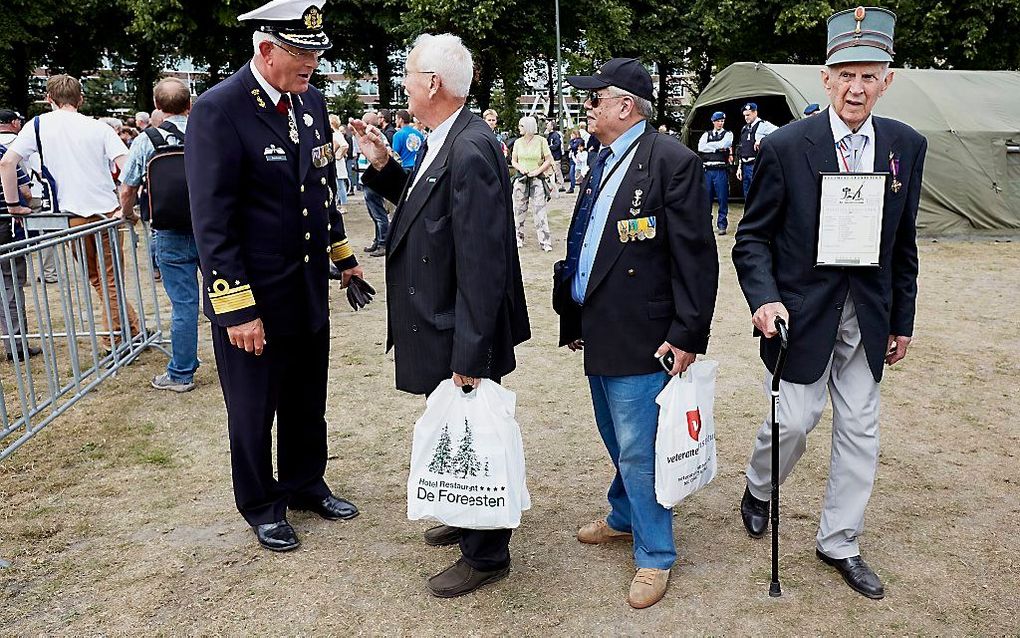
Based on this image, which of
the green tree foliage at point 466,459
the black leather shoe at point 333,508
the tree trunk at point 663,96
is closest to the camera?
the green tree foliage at point 466,459

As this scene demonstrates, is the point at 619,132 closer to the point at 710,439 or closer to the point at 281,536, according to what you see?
the point at 710,439

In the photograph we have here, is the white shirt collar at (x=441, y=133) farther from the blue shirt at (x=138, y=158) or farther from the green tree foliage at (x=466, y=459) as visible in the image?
the blue shirt at (x=138, y=158)

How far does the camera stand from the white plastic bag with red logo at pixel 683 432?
3014 millimetres

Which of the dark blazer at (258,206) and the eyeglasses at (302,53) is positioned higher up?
the eyeglasses at (302,53)

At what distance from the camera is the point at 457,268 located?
117 inches

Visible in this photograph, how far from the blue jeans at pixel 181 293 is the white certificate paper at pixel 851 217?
414 cm

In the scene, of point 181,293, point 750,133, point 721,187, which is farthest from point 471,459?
point 750,133

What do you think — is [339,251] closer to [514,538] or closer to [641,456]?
[514,538]

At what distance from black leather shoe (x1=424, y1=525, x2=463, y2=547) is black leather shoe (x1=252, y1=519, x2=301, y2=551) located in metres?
0.58

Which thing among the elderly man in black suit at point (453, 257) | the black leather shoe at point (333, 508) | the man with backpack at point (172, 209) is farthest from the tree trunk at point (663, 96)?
the elderly man in black suit at point (453, 257)

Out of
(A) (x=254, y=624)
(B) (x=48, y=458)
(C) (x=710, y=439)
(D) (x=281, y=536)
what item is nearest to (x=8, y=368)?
(B) (x=48, y=458)

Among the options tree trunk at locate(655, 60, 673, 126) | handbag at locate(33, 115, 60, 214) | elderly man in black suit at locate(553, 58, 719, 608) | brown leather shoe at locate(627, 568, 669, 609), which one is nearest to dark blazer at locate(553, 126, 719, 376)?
elderly man in black suit at locate(553, 58, 719, 608)

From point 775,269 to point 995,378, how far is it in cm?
355

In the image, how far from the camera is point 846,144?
3178 millimetres
